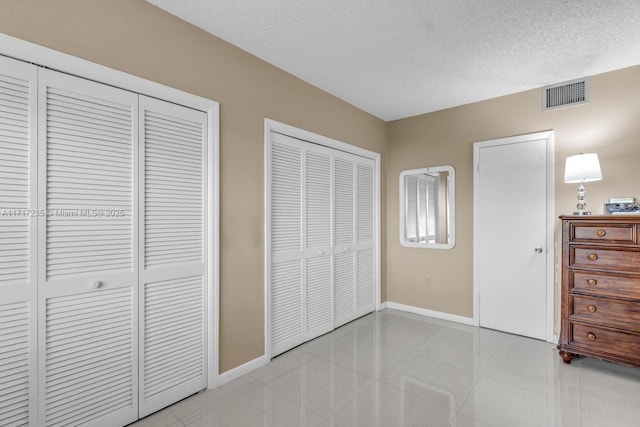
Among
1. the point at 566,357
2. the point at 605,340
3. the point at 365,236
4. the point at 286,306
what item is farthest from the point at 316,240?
the point at 605,340

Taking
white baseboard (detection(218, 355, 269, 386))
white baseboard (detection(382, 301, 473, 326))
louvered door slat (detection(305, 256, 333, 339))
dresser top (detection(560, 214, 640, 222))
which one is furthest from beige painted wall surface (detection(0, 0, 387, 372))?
dresser top (detection(560, 214, 640, 222))

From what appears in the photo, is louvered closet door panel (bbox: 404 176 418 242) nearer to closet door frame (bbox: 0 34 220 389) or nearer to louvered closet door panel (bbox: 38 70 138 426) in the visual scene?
closet door frame (bbox: 0 34 220 389)

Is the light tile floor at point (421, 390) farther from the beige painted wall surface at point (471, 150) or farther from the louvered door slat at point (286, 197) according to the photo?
the louvered door slat at point (286, 197)

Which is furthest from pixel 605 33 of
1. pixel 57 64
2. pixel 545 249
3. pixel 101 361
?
pixel 101 361

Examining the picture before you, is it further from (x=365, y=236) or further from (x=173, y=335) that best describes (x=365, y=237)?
(x=173, y=335)

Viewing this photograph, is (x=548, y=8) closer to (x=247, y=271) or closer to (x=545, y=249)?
(x=545, y=249)

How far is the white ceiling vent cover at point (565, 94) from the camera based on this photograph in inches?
114

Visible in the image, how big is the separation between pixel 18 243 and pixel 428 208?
3781 millimetres

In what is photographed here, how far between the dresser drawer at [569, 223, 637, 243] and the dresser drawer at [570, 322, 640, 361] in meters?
0.72

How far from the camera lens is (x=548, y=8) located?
1.93m

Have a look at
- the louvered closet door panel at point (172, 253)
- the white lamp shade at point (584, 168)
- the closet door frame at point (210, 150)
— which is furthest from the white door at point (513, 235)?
the louvered closet door panel at point (172, 253)

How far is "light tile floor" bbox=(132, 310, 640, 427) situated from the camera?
1.91m

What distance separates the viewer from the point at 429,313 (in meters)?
3.88

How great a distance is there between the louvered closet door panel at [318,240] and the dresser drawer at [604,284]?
2215 millimetres
